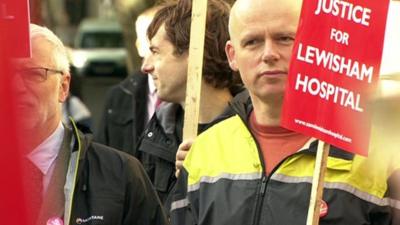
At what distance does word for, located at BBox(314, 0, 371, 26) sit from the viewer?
3904mm

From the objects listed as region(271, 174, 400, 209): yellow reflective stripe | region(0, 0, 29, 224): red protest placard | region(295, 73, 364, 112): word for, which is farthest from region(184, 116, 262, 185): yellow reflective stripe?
region(0, 0, 29, 224): red protest placard

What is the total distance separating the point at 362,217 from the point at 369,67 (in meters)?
0.48

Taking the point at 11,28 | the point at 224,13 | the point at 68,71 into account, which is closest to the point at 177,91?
the point at 224,13

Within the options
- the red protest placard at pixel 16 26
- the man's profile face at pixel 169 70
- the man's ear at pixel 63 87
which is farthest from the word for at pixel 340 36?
the man's profile face at pixel 169 70

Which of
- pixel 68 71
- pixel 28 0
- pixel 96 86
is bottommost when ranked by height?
pixel 96 86

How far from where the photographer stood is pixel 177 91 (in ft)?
17.8

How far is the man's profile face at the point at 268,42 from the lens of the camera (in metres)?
4.17

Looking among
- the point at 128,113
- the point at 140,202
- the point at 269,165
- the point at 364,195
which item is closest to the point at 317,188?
the point at 364,195

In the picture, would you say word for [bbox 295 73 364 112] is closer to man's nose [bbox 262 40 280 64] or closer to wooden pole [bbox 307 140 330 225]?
wooden pole [bbox 307 140 330 225]

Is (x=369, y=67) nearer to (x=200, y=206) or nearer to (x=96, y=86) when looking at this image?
(x=200, y=206)

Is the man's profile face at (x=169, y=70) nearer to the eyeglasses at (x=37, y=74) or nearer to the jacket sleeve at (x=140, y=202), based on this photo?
the jacket sleeve at (x=140, y=202)

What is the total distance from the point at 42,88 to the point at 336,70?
3.48 ft

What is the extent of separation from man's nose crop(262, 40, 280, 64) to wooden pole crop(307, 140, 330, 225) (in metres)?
0.41

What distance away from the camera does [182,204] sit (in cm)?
445
